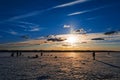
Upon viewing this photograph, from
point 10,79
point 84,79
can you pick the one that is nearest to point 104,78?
point 84,79

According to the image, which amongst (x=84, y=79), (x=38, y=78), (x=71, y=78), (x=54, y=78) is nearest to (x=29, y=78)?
(x=38, y=78)

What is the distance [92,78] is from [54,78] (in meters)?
3.96

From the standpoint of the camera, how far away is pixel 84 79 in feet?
69.6

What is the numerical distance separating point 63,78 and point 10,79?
17.8 feet

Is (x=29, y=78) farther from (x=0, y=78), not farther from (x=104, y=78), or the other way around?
(x=104, y=78)

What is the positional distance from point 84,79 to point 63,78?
222cm

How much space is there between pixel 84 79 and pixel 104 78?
2172 millimetres

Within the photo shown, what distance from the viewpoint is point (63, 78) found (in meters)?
21.9

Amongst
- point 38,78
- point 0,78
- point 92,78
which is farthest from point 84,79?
point 0,78

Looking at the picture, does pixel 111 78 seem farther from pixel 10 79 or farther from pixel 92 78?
pixel 10 79

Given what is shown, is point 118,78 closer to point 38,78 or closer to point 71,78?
point 71,78

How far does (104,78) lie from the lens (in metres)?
21.7

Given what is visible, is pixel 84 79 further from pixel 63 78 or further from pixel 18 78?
pixel 18 78

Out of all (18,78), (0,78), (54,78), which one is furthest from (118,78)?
(0,78)
